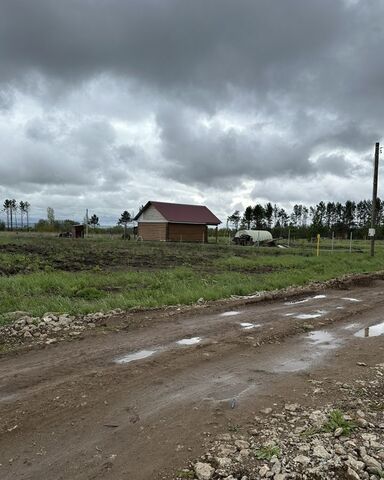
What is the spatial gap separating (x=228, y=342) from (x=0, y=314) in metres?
4.90

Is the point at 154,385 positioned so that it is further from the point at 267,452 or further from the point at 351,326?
the point at 351,326

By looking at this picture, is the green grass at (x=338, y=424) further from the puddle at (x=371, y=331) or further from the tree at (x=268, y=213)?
the tree at (x=268, y=213)

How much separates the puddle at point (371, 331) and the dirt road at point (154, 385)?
19 millimetres

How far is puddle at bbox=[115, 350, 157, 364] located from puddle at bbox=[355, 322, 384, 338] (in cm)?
396

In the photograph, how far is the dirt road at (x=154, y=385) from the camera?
11.4 feet

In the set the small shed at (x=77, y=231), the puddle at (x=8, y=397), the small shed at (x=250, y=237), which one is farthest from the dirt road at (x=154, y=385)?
the small shed at (x=77, y=231)

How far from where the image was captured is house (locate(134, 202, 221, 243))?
5134cm

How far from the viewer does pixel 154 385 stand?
4992mm

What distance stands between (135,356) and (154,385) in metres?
1.17

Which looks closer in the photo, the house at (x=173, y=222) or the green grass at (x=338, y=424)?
the green grass at (x=338, y=424)

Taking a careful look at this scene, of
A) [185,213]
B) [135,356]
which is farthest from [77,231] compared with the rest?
[135,356]

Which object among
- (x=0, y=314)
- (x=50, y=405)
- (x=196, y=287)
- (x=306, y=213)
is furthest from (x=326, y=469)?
(x=306, y=213)

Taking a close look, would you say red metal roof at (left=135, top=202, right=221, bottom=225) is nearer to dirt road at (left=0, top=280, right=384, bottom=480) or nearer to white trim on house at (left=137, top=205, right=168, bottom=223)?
white trim on house at (left=137, top=205, right=168, bottom=223)

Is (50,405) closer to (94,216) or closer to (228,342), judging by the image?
(228,342)
